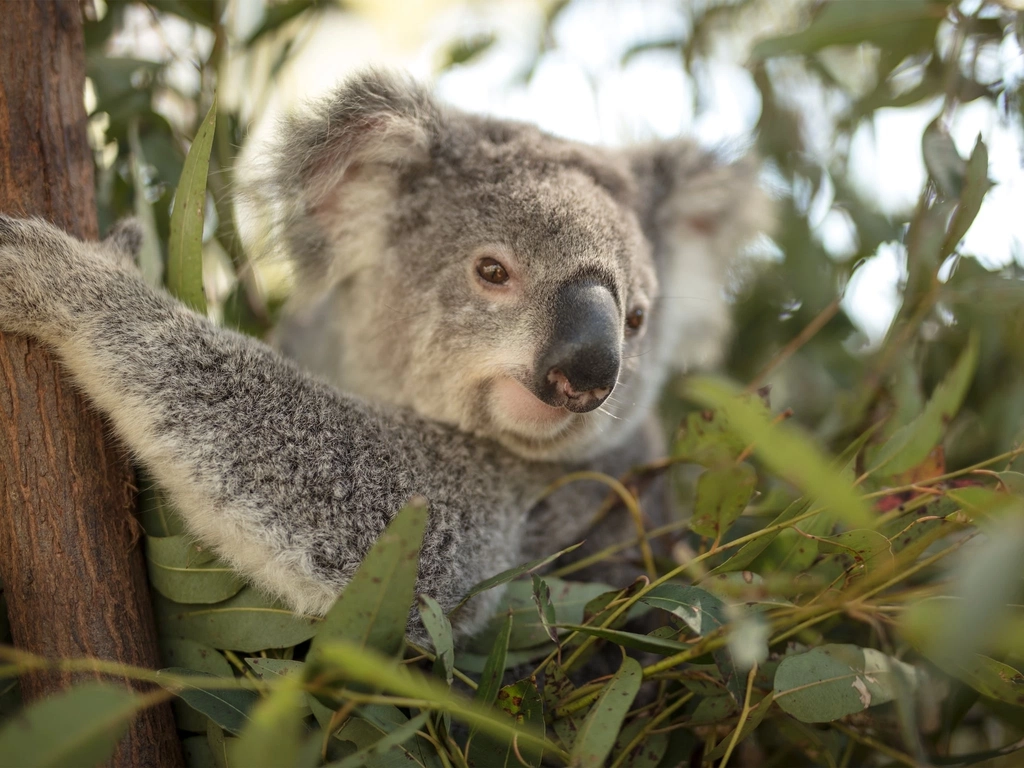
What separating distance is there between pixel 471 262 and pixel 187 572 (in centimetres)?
96

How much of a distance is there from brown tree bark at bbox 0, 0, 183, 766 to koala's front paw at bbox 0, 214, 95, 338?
0.04 m

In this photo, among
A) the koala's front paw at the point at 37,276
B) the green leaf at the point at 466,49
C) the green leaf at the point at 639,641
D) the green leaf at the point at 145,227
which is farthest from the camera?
the green leaf at the point at 466,49

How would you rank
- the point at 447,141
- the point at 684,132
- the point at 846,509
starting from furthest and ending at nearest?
1. the point at 684,132
2. the point at 447,141
3. the point at 846,509

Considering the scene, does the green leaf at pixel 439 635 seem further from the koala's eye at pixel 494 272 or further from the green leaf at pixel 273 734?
the koala's eye at pixel 494 272

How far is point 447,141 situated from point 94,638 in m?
1.44

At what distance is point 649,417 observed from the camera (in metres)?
2.93

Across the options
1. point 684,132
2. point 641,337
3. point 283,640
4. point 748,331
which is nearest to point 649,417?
point 748,331

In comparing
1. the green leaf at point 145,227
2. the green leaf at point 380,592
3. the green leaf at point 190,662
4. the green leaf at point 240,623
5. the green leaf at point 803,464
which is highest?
the green leaf at point 803,464

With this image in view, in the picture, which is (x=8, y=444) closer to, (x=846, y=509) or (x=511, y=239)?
(x=511, y=239)

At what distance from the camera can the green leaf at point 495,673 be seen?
4.19ft

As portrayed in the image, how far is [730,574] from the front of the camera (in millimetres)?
1659

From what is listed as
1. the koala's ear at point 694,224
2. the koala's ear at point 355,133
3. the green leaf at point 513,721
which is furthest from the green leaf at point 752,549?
the koala's ear at point 355,133

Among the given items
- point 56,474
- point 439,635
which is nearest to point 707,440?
point 439,635

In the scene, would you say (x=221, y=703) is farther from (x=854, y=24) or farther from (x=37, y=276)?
(x=854, y=24)
